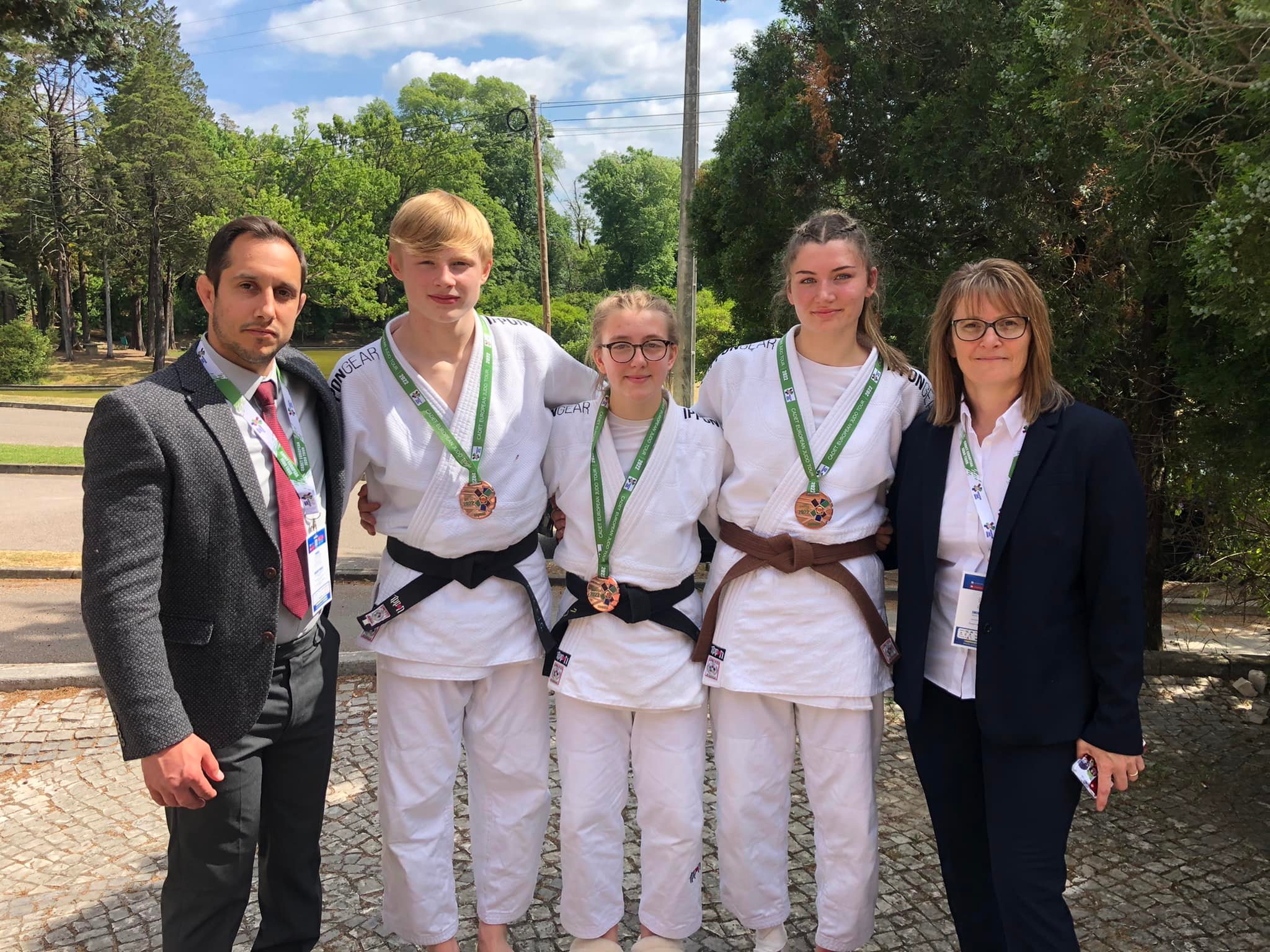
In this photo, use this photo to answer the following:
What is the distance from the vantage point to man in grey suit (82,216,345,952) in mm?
2236

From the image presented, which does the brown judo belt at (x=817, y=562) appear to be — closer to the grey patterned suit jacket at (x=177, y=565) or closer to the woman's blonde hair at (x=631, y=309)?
the woman's blonde hair at (x=631, y=309)

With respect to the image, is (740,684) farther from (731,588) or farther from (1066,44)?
(1066,44)

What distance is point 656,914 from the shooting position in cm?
312

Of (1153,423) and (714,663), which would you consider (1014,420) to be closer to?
(714,663)

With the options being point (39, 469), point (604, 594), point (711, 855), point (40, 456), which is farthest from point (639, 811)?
point (40, 456)

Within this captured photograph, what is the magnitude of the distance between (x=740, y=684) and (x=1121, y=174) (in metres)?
2.48

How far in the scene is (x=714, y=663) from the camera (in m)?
3.08

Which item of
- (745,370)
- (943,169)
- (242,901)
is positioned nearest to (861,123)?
(943,169)

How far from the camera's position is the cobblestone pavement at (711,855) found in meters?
3.42

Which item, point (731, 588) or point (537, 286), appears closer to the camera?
point (731, 588)

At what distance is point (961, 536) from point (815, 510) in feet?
1.58

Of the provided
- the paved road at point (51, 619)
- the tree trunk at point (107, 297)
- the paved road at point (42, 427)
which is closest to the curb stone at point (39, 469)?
the paved road at point (42, 427)

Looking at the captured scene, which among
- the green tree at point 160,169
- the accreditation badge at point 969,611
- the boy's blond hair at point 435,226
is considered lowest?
the accreditation badge at point 969,611

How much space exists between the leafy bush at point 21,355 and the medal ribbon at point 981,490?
38679 mm
